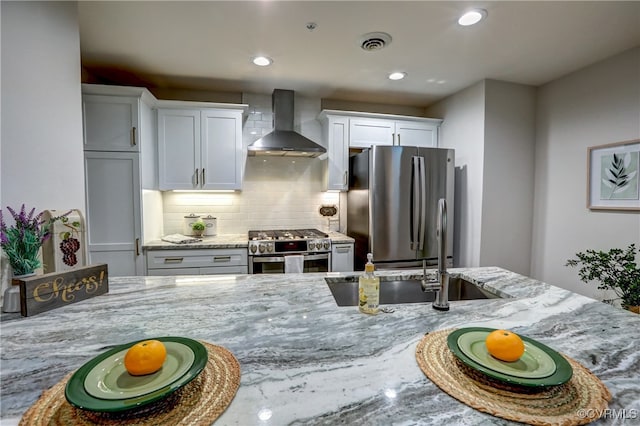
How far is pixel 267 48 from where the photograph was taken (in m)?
2.33

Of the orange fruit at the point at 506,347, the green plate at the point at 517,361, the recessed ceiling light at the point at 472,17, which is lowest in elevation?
the green plate at the point at 517,361

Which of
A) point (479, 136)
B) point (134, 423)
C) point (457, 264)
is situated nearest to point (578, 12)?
point (479, 136)

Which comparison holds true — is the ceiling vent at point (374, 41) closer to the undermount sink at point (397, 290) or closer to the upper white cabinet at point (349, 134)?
the upper white cabinet at point (349, 134)

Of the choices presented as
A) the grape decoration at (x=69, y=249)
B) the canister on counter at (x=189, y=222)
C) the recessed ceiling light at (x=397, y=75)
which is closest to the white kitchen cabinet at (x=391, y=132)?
the recessed ceiling light at (x=397, y=75)

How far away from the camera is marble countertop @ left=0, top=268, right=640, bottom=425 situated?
2.03 feet

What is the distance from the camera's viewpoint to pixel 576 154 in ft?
8.84

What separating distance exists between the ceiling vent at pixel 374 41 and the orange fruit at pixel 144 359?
7.57 ft

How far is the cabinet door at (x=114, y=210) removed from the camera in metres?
2.51

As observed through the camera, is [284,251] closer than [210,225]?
Yes

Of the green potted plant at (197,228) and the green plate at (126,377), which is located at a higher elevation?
the green potted plant at (197,228)

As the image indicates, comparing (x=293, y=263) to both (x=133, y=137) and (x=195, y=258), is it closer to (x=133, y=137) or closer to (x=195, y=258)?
(x=195, y=258)

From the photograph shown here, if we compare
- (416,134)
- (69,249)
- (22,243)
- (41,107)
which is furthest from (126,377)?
(416,134)

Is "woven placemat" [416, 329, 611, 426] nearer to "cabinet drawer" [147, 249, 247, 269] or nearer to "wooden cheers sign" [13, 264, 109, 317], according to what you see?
"wooden cheers sign" [13, 264, 109, 317]

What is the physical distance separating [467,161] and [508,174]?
0.42 meters
